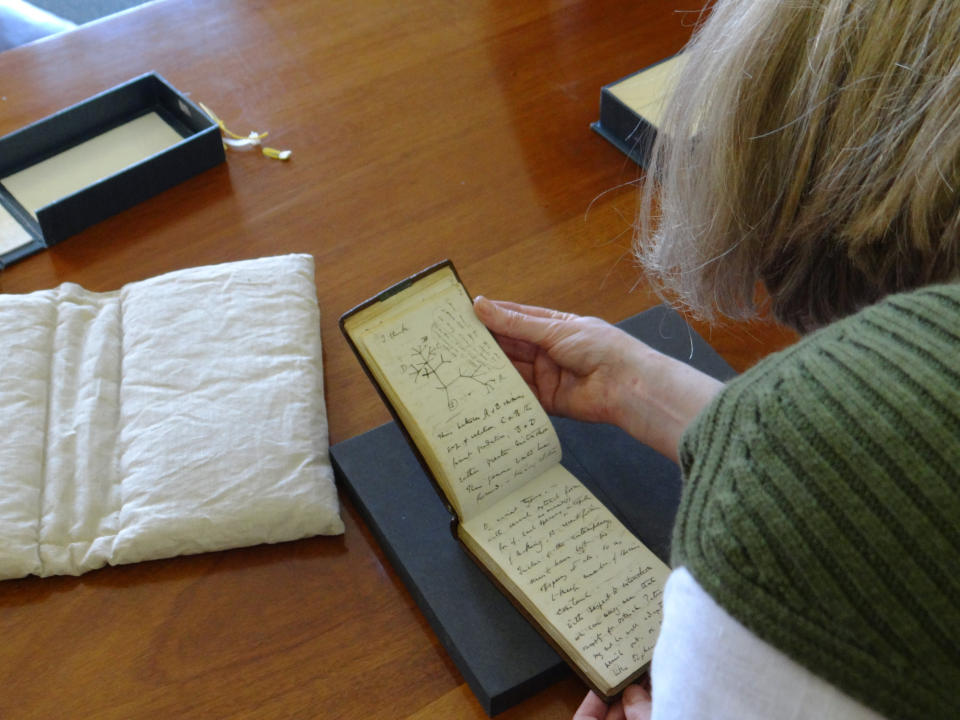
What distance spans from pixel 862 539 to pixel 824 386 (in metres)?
0.08

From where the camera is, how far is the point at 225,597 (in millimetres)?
737

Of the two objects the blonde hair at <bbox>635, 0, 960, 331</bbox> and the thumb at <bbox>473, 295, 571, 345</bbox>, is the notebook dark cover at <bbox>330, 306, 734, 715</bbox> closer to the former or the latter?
the thumb at <bbox>473, 295, 571, 345</bbox>

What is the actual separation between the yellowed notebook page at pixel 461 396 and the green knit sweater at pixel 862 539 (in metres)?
0.31

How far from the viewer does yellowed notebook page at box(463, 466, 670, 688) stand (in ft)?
2.18

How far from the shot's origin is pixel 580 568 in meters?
0.71

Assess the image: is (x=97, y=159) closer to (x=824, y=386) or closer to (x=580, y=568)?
(x=580, y=568)

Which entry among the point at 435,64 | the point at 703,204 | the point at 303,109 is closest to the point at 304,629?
the point at 703,204

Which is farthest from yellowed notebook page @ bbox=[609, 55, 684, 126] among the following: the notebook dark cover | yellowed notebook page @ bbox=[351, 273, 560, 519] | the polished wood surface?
yellowed notebook page @ bbox=[351, 273, 560, 519]

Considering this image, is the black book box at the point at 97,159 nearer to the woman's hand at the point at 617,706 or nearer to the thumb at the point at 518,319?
the thumb at the point at 518,319

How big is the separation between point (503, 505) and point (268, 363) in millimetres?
263

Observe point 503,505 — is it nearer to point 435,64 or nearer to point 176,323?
point 176,323

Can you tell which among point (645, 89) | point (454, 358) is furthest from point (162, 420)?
point (645, 89)

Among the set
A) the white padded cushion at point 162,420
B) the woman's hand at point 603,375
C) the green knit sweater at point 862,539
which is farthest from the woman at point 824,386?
the white padded cushion at point 162,420

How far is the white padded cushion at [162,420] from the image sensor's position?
2.45 feet
